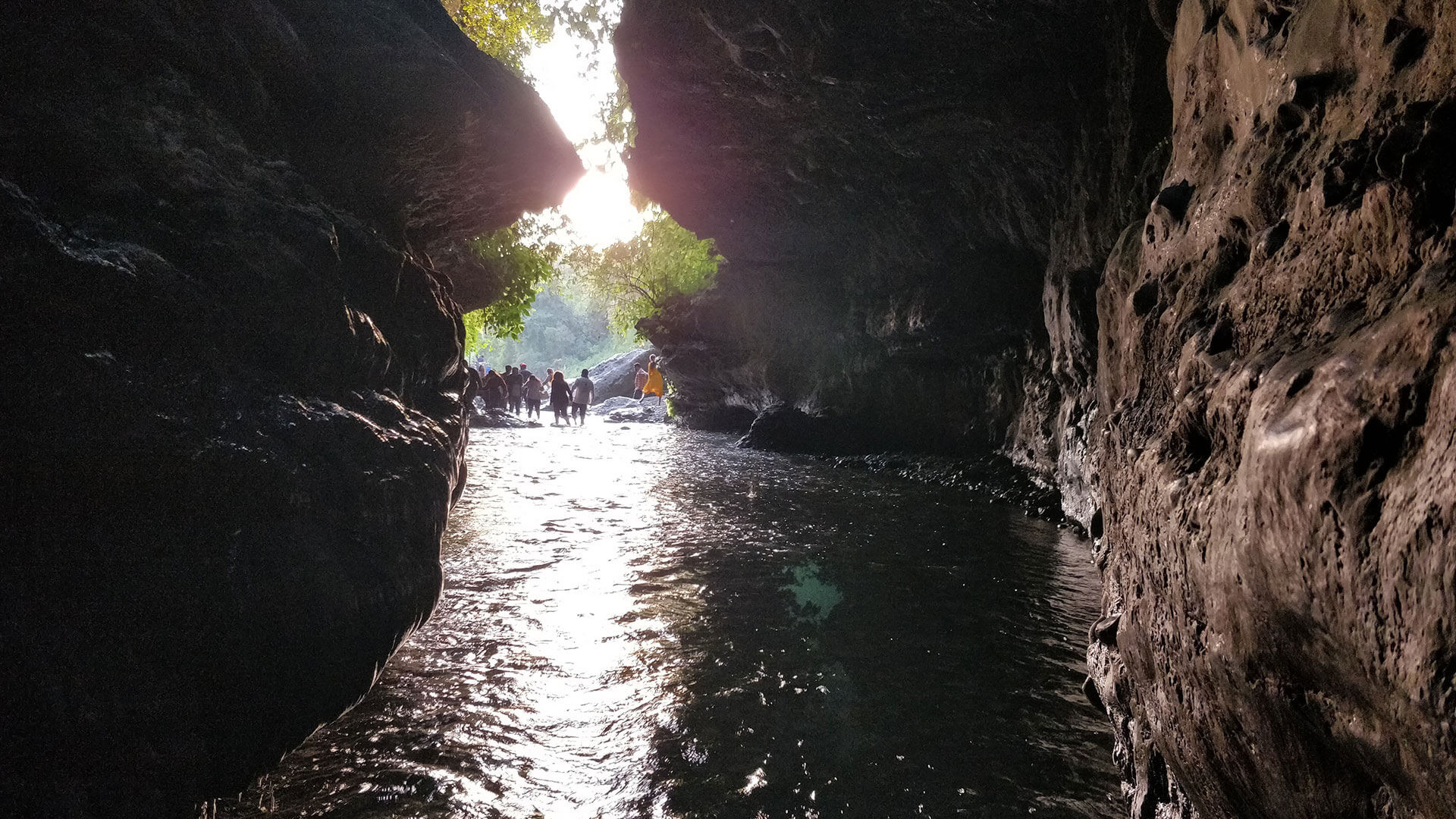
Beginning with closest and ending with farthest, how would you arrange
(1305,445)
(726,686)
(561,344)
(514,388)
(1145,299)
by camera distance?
(1305,445) < (1145,299) < (726,686) < (514,388) < (561,344)

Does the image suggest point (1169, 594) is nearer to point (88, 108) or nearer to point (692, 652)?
point (692, 652)

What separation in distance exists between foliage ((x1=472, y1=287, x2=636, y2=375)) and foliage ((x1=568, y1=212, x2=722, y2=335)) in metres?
59.2

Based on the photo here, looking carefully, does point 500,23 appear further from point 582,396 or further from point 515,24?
point 582,396

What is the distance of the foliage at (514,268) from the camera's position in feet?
43.2

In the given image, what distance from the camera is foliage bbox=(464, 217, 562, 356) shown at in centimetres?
1318

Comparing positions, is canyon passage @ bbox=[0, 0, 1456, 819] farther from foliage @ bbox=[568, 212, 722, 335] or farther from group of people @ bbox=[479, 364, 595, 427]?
foliage @ bbox=[568, 212, 722, 335]

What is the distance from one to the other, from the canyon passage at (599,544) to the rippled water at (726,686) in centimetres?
3

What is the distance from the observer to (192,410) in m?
2.92

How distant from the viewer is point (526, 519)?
8.18 metres

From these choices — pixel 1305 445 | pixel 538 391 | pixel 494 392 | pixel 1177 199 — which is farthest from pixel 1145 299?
pixel 538 391

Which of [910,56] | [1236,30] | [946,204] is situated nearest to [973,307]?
[946,204]

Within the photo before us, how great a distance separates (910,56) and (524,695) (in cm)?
811

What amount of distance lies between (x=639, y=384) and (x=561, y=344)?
53554 millimetres

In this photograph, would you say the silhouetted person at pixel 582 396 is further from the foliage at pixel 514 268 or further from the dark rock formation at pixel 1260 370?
the dark rock formation at pixel 1260 370
